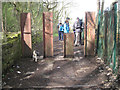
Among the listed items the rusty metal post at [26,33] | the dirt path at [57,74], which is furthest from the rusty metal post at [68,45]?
the rusty metal post at [26,33]

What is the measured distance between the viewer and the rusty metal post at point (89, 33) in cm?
803

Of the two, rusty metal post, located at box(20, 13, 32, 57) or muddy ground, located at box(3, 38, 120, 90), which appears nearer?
muddy ground, located at box(3, 38, 120, 90)

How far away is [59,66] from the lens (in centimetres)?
670

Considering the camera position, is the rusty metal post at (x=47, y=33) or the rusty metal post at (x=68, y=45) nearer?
the rusty metal post at (x=47, y=33)

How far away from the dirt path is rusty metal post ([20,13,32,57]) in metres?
0.52

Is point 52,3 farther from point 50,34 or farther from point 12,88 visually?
point 12,88

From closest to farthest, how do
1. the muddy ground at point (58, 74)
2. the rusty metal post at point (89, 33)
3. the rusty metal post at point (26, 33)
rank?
1. the muddy ground at point (58, 74)
2. the rusty metal post at point (26, 33)
3. the rusty metal post at point (89, 33)

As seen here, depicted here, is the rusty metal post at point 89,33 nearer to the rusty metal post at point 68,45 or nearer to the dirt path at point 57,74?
the dirt path at point 57,74

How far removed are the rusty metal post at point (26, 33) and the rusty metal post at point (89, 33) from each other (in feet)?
8.82

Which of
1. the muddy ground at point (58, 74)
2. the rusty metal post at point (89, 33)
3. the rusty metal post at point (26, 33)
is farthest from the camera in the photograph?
the rusty metal post at point (89, 33)

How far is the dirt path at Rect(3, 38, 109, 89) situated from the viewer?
15.9ft

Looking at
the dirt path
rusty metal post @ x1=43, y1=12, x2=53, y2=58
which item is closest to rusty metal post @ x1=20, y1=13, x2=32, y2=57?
the dirt path

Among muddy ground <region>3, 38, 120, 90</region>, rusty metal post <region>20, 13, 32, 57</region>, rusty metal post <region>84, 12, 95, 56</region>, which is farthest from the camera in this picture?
rusty metal post <region>84, 12, 95, 56</region>

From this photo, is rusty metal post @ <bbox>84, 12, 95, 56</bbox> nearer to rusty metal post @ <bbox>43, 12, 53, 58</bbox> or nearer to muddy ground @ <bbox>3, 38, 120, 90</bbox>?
muddy ground @ <bbox>3, 38, 120, 90</bbox>
